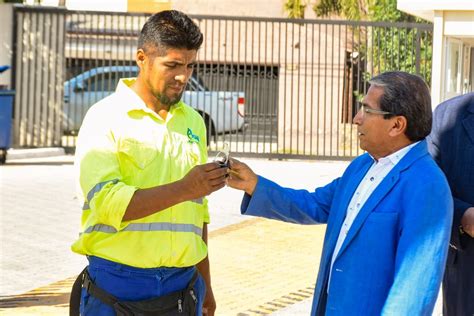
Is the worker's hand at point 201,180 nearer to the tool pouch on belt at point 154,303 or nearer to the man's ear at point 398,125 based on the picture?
the tool pouch on belt at point 154,303

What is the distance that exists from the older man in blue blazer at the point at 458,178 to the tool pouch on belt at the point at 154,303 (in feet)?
4.15

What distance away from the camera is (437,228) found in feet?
11.8

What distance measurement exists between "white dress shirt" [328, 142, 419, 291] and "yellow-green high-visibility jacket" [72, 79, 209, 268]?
560mm

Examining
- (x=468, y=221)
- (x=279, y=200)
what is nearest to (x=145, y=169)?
(x=279, y=200)

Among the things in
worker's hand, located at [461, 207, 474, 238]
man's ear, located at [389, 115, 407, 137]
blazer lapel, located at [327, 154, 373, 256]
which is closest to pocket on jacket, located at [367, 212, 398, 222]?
blazer lapel, located at [327, 154, 373, 256]

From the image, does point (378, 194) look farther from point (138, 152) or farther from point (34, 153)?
point (34, 153)

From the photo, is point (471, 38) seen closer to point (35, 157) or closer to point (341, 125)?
point (35, 157)

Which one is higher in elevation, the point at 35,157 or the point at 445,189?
the point at 445,189

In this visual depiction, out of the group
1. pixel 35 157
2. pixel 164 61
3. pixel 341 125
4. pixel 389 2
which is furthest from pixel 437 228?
pixel 389 2

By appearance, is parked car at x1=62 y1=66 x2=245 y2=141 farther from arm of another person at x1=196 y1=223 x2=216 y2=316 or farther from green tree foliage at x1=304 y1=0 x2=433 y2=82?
arm of another person at x1=196 y1=223 x2=216 y2=316

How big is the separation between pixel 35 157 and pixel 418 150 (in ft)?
54.7

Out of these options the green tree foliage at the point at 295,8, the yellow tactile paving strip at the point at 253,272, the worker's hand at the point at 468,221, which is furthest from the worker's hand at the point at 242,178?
the green tree foliage at the point at 295,8

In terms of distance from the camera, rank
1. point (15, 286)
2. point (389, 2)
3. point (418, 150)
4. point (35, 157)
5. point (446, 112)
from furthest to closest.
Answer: point (389, 2), point (35, 157), point (15, 286), point (446, 112), point (418, 150)

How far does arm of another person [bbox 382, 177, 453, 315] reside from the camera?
3.55 metres
